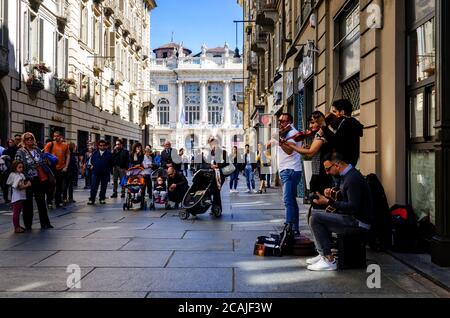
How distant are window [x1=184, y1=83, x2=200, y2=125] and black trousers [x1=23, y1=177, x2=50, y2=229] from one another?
3635 inches

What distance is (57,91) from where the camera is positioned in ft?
83.4

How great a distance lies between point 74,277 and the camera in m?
5.66

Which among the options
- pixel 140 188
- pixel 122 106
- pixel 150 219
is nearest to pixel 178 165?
pixel 140 188

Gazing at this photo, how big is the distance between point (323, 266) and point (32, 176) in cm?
560

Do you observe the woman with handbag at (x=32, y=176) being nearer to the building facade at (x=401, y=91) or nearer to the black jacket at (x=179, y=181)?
the black jacket at (x=179, y=181)

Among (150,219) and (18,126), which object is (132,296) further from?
(18,126)

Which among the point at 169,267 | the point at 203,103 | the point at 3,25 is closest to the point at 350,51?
the point at 169,267

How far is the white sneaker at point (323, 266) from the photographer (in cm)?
604

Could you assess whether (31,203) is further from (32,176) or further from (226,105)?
(226,105)

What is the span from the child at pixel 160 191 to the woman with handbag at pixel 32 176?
3885 millimetres

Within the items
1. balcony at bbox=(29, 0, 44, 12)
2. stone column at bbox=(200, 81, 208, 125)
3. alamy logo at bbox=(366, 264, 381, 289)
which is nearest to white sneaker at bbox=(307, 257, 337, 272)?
alamy logo at bbox=(366, 264, 381, 289)

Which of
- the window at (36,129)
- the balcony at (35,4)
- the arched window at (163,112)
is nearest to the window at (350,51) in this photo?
the window at (36,129)

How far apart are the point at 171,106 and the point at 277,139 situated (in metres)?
95.4

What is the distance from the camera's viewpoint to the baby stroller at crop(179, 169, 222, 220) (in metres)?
11.3
